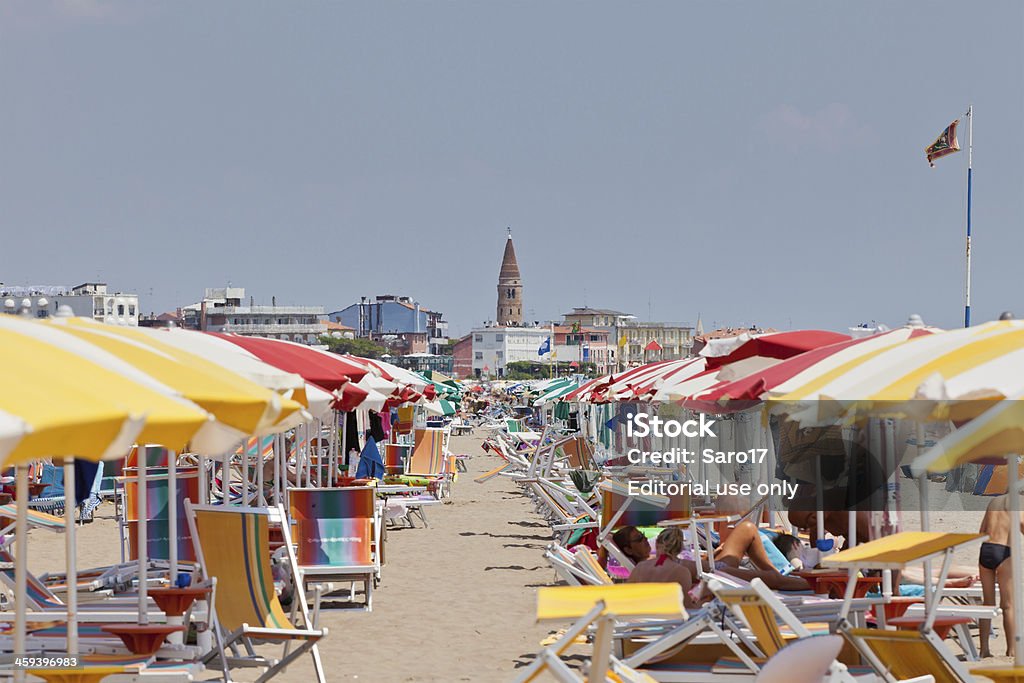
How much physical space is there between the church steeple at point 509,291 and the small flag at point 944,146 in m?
154

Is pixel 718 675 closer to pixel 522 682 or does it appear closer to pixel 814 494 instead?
pixel 522 682

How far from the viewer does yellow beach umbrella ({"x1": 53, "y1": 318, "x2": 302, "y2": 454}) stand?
3.25 m

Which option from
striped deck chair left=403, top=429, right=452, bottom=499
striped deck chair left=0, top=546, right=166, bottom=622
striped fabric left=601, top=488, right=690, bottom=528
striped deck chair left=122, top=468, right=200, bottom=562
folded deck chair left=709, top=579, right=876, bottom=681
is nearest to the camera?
folded deck chair left=709, top=579, right=876, bottom=681

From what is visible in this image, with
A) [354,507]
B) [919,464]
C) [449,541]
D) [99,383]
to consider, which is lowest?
[449,541]

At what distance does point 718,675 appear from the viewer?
530 centimetres

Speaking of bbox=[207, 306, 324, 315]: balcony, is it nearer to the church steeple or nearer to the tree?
the tree

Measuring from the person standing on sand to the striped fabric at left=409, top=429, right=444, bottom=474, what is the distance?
1017 centimetres

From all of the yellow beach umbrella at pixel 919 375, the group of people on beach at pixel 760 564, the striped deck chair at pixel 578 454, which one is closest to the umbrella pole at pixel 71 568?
the yellow beach umbrella at pixel 919 375

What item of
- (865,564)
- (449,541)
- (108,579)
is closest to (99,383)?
(865,564)

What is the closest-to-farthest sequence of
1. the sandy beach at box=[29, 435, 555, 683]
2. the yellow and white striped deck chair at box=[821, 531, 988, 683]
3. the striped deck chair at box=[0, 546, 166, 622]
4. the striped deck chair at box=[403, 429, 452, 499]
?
the yellow and white striped deck chair at box=[821, 531, 988, 683], the striped deck chair at box=[0, 546, 166, 622], the sandy beach at box=[29, 435, 555, 683], the striped deck chair at box=[403, 429, 452, 499]

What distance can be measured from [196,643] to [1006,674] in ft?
11.6

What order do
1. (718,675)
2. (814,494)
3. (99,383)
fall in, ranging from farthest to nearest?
(814,494), (718,675), (99,383)

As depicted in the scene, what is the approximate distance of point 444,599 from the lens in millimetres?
8875

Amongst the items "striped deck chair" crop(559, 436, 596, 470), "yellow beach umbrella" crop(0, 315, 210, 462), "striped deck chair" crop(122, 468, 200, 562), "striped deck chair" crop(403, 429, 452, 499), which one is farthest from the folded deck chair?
"striped deck chair" crop(403, 429, 452, 499)
